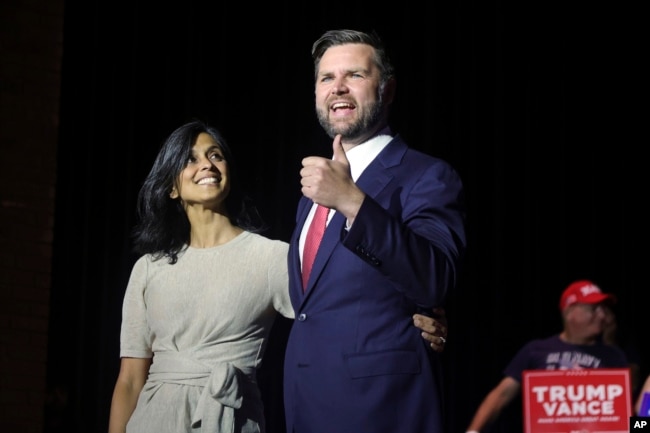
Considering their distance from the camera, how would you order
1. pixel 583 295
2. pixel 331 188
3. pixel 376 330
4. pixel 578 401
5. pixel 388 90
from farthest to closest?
1. pixel 583 295
2. pixel 578 401
3. pixel 388 90
4. pixel 376 330
5. pixel 331 188

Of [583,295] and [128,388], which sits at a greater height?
[583,295]

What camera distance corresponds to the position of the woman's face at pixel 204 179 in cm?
345

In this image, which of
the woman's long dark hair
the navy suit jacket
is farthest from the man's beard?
the woman's long dark hair

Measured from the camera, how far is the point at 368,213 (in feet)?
7.55

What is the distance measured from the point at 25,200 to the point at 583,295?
7.04ft

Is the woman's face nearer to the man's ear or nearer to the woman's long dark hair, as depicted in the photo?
the woman's long dark hair

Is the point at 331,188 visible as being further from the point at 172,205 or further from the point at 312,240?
the point at 172,205

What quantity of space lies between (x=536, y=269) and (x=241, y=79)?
142cm

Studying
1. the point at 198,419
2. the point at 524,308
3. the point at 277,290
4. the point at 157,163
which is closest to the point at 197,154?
the point at 157,163

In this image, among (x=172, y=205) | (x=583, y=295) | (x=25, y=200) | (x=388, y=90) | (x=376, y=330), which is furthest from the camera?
(x=583, y=295)

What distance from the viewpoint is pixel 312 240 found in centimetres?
279

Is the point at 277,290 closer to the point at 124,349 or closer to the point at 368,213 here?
the point at 124,349

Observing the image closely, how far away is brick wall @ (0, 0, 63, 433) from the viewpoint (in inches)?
158

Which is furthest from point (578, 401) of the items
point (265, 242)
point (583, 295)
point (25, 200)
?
point (25, 200)
